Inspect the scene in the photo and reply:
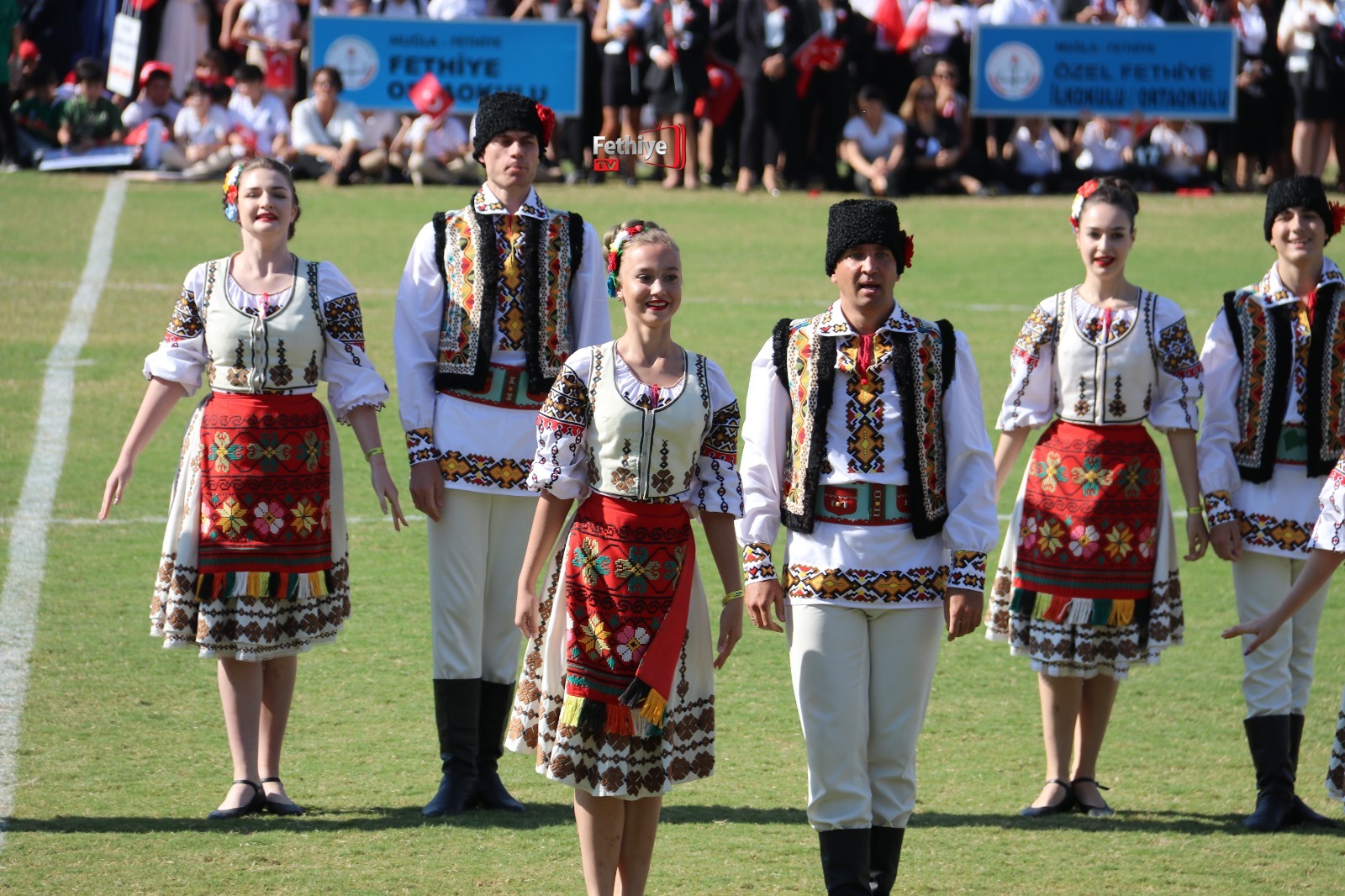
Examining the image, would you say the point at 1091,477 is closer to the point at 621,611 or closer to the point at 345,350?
the point at 621,611

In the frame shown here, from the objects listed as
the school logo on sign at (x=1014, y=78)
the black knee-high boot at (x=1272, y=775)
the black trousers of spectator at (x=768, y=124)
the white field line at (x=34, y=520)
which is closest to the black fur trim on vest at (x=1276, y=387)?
the black knee-high boot at (x=1272, y=775)

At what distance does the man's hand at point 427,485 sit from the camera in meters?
5.72

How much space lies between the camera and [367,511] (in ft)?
31.2

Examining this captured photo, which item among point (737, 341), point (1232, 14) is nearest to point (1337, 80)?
point (1232, 14)

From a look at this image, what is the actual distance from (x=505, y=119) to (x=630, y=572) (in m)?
1.75

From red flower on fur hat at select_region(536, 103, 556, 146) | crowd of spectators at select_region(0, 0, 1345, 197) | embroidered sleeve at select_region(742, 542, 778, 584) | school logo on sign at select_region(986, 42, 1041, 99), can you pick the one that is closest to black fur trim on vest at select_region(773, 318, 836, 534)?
embroidered sleeve at select_region(742, 542, 778, 584)

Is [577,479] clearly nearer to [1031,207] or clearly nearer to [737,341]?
[737,341]

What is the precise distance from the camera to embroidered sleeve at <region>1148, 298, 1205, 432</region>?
5832 mm

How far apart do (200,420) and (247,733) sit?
0.99 meters

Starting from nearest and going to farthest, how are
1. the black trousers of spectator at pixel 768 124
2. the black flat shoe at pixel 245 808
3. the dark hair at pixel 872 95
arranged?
the black flat shoe at pixel 245 808 → the dark hair at pixel 872 95 → the black trousers of spectator at pixel 768 124

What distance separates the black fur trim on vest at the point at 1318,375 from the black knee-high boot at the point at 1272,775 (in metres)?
0.83

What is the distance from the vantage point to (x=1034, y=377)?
5.92 metres

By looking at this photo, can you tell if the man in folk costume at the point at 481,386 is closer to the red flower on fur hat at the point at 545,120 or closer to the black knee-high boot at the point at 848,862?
the red flower on fur hat at the point at 545,120

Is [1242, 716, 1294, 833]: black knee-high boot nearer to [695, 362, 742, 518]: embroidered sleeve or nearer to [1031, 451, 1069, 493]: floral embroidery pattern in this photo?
[1031, 451, 1069, 493]: floral embroidery pattern
